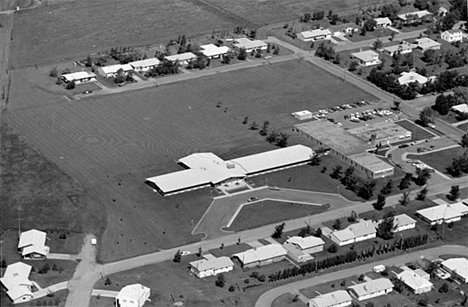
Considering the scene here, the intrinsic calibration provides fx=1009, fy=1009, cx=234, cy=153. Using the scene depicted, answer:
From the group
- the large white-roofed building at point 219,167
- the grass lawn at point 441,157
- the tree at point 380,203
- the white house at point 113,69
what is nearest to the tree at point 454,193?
the grass lawn at point 441,157

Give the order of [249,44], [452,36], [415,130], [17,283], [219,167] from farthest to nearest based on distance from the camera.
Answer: [452,36] < [249,44] < [415,130] < [219,167] < [17,283]

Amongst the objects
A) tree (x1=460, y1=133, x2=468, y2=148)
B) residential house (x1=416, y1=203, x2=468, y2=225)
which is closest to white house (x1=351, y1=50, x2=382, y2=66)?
tree (x1=460, y1=133, x2=468, y2=148)

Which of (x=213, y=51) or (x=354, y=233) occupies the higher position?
(x=354, y=233)

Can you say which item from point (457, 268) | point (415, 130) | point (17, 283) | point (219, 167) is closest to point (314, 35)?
point (415, 130)

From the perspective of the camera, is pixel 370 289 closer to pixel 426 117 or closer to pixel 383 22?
pixel 426 117

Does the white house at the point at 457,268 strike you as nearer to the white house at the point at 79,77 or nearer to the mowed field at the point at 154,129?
the mowed field at the point at 154,129

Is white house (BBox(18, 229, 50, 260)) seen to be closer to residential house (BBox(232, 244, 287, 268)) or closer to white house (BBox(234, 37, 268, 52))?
residential house (BBox(232, 244, 287, 268))

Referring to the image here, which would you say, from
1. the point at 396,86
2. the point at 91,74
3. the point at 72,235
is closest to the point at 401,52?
the point at 396,86

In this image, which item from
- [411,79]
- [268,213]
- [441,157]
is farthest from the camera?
[411,79]
